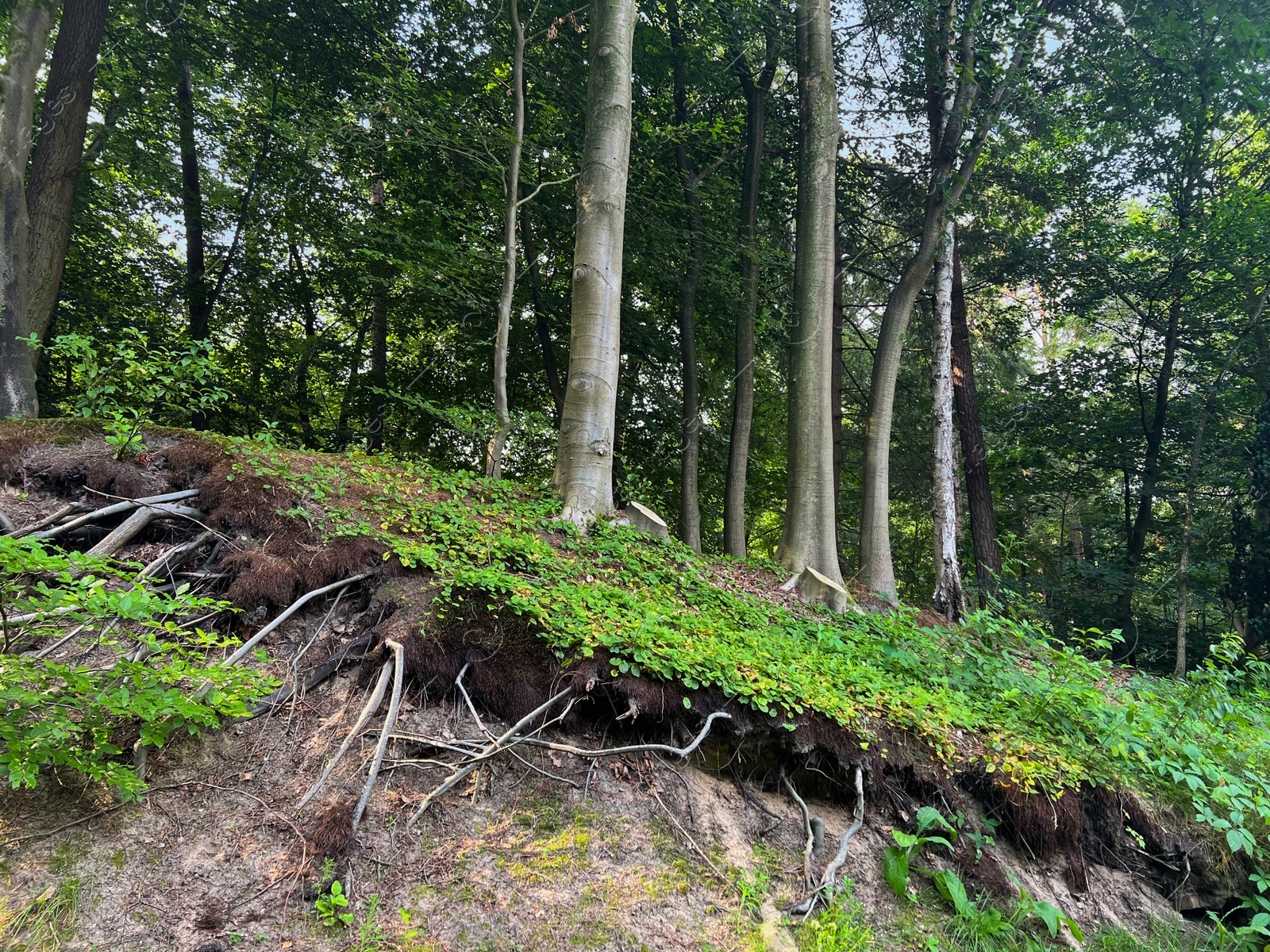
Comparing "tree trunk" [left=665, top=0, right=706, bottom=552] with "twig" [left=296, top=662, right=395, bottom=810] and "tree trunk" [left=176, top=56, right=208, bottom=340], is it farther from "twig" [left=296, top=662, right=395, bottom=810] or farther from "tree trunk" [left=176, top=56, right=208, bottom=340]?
"tree trunk" [left=176, top=56, right=208, bottom=340]

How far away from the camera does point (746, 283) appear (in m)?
10.4

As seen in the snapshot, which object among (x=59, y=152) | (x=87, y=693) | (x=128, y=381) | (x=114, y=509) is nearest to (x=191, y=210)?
(x=59, y=152)

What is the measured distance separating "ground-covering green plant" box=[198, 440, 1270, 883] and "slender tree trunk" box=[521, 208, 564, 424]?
686 cm

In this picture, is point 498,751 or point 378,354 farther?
point 378,354

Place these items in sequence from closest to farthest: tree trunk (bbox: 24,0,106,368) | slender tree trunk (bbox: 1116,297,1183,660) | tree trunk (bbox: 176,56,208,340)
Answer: tree trunk (bbox: 24,0,106,368)
tree trunk (bbox: 176,56,208,340)
slender tree trunk (bbox: 1116,297,1183,660)

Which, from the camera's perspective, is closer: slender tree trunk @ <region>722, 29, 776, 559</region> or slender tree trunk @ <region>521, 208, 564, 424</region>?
slender tree trunk @ <region>722, 29, 776, 559</region>

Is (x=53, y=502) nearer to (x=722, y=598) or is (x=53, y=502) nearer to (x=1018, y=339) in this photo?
(x=722, y=598)

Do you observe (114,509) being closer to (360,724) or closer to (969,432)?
(360,724)

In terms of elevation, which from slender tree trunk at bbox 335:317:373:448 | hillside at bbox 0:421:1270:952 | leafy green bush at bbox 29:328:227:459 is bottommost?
hillside at bbox 0:421:1270:952

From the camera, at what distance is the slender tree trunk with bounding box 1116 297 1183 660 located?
42.8 ft

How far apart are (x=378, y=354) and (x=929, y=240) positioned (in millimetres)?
11154

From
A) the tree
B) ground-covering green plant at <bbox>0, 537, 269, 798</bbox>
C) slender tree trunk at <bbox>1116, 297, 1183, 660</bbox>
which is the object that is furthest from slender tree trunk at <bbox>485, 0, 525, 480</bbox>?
slender tree trunk at <bbox>1116, 297, 1183, 660</bbox>

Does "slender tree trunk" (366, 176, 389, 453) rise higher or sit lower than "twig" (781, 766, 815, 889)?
higher

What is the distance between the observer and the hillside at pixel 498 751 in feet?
7.14
